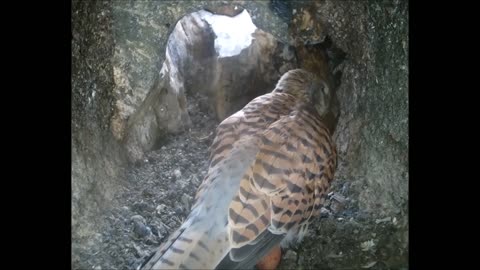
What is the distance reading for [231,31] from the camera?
288cm

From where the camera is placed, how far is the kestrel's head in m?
2.91

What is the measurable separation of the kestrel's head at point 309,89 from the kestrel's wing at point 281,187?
2.3 inches

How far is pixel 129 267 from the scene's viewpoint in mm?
2838

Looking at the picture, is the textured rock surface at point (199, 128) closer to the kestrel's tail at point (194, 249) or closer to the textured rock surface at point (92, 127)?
the textured rock surface at point (92, 127)

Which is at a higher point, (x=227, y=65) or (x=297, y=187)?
(x=227, y=65)

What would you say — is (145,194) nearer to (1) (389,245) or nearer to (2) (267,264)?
(2) (267,264)

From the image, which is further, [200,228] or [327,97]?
[327,97]

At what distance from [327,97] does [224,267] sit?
2.46 feet

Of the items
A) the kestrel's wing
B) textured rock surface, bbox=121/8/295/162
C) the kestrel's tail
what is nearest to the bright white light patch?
textured rock surface, bbox=121/8/295/162

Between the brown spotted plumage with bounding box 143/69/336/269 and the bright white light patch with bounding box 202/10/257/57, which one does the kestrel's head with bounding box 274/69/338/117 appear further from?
the bright white light patch with bounding box 202/10/257/57

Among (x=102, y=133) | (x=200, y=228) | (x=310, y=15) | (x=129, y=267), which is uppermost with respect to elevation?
(x=310, y=15)

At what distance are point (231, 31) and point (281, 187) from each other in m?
0.60

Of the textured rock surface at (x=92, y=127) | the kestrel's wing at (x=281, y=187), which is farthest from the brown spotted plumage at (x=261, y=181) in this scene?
the textured rock surface at (x=92, y=127)

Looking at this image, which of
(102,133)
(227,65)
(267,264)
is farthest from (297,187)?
(102,133)
